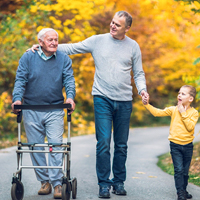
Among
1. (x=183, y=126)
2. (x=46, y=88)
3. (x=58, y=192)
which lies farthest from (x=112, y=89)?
(x=58, y=192)

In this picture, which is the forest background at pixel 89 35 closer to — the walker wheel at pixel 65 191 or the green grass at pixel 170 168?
the green grass at pixel 170 168

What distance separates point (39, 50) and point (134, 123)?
1477cm

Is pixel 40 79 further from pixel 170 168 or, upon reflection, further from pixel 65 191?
pixel 170 168

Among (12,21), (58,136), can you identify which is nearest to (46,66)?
(58,136)

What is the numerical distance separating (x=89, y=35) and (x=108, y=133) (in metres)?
9.10

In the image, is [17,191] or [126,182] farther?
[126,182]

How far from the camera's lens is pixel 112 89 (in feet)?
15.9

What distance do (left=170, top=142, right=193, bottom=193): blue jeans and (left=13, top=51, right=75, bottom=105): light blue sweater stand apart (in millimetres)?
1338

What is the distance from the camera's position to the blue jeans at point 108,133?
4.80 meters

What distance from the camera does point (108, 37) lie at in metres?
4.95

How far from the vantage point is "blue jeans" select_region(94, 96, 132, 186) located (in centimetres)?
480

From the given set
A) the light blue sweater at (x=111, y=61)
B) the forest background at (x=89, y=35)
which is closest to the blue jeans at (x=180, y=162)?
the light blue sweater at (x=111, y=61)

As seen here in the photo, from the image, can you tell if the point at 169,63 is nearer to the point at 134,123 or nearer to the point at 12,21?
the point at 134,123

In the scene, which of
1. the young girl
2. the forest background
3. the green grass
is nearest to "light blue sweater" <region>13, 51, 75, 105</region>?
the young girl
